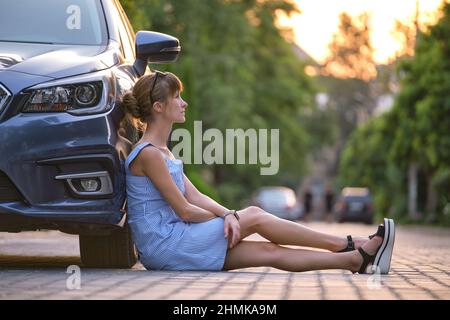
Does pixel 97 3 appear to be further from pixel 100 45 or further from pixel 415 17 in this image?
pixel 415 17

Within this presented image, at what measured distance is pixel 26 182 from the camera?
6793 millimetres

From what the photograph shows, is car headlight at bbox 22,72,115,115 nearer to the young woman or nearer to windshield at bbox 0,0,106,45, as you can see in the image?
the young woman

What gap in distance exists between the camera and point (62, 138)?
684cm

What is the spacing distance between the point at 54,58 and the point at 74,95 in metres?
0.36

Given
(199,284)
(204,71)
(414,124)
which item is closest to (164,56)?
(199,284)

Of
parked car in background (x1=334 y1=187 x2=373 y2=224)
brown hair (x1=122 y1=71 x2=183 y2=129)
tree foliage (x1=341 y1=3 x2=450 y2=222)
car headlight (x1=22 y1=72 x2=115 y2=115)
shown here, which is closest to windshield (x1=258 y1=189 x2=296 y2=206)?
parked car in background (x1=334 y1=187 x2=373 y2=224)

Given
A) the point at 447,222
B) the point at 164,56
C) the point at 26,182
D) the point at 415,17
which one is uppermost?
the point at 415,17

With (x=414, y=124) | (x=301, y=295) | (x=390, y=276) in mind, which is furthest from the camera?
(x=414, y=124)

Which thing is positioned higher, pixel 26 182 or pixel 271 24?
pixel 271 24

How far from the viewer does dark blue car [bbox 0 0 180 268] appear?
678cm

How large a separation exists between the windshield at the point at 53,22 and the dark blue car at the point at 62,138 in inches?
4.0

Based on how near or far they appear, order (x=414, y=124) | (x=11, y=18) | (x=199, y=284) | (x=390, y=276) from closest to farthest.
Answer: (x=199, y=284)
(x=390, y=276)
(x=11, y=18)
(x=414, y=124)

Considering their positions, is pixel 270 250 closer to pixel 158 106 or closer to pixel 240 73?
pixel 158 106

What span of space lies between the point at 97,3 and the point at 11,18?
25.6 inches
